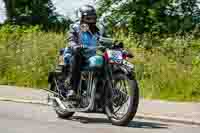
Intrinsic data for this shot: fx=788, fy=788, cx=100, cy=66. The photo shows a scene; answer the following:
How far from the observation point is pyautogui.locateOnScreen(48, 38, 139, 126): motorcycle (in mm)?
11477

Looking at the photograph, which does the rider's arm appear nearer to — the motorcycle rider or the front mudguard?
the motorcycle rider

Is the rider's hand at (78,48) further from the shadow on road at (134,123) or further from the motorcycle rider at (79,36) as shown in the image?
the shadow on road at (134,123)

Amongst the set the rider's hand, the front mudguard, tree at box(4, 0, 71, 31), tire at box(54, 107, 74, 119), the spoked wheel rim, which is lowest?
tree at box(4, 0, 71, 31)

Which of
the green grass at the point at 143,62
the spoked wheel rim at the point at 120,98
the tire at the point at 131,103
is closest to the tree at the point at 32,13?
the green grass at the point at 143,62

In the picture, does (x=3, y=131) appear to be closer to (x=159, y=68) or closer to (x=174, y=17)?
(x=159, y=68)

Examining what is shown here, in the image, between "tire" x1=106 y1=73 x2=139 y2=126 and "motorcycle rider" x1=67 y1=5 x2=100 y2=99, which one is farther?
"motorcycle rider" x1=67 y1=5 x2=100 y2=99

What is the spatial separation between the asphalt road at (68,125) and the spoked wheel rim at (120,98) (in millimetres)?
219

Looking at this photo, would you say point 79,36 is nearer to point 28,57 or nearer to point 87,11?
point 87,11

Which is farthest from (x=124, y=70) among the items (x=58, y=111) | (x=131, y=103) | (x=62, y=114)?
(x=58, y=111)

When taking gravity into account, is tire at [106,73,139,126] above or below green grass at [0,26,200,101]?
above

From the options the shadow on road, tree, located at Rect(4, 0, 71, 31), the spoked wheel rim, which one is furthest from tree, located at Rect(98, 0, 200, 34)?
the spoked wheel rim

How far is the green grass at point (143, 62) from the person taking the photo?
17.2m

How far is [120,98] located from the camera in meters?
11.6

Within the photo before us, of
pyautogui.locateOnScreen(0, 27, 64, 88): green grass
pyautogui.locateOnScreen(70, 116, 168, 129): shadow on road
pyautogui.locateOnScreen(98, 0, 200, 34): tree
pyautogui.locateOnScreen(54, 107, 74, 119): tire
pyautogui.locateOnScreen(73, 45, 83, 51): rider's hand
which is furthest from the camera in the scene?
pyautogui.locateOnScreen(98, 0, 200, 34): tree
